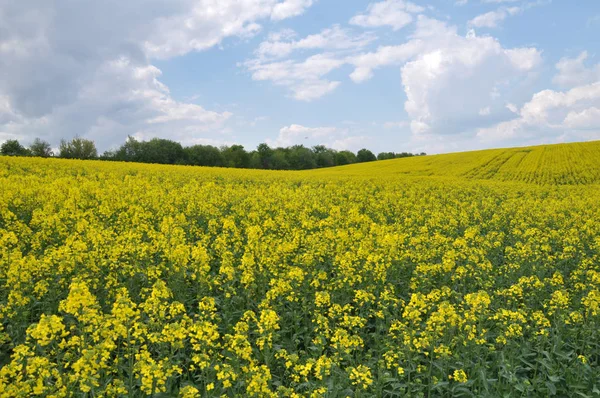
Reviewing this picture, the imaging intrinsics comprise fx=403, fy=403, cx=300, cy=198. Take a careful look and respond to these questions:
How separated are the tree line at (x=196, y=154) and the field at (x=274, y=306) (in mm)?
76470

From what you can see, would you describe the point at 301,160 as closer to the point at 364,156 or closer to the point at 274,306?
the point at 364,156

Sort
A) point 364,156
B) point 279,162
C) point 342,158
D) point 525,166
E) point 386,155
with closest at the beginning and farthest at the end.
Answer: point 525,166
point 279,162
point 342,158
point 364,156
point 386,155

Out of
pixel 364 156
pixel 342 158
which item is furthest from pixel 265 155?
pixel 364 156

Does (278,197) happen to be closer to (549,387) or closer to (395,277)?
(395,277)

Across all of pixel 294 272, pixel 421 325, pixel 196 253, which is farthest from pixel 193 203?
pixel 421 325

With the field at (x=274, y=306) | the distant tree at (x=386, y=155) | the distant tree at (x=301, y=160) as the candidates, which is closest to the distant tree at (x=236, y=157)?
the distant tree at (x=301, y=160)

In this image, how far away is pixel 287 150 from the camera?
136750mm

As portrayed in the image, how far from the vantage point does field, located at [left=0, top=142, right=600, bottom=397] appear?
515 cm

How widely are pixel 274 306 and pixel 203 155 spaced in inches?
3833

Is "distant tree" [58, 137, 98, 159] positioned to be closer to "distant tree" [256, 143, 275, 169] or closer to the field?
"distant tree" [256, 143, 275, 169]

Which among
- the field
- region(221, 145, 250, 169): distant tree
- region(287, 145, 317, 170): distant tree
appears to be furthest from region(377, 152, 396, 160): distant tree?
the field

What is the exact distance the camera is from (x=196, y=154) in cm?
9975

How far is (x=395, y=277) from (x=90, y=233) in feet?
23.7

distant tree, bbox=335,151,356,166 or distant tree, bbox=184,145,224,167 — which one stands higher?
distant tree, bbox=184,145,224,167
